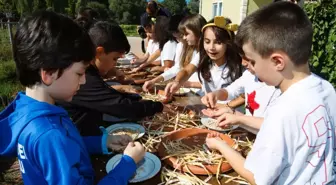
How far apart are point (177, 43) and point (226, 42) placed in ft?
6.03

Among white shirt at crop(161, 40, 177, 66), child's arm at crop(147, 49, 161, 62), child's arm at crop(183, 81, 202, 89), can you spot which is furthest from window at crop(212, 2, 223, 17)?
child's arm at crop(183, 81, 202, 89)

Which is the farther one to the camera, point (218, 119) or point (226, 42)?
point (226, 42)

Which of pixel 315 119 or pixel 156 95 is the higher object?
pixel 315 119

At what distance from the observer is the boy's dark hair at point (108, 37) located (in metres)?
1.77

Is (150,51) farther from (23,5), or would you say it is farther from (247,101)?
(23,5)

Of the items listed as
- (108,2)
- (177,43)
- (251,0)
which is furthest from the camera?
(108,2)

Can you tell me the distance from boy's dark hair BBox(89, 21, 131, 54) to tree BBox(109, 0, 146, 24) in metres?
40.7

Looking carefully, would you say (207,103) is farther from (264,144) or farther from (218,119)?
(264,144)

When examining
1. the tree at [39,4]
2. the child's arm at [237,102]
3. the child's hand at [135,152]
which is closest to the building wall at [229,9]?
the child's arm at [237,102]

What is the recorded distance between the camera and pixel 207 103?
2.05 meters

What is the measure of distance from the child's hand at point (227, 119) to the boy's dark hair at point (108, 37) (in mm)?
833

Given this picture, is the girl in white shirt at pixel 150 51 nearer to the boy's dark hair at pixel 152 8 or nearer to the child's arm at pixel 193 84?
the boy's dark hair at pixel 152 8

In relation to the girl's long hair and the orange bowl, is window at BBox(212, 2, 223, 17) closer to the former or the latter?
the girl's long hair

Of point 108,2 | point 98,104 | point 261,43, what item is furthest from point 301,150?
point 108,2
